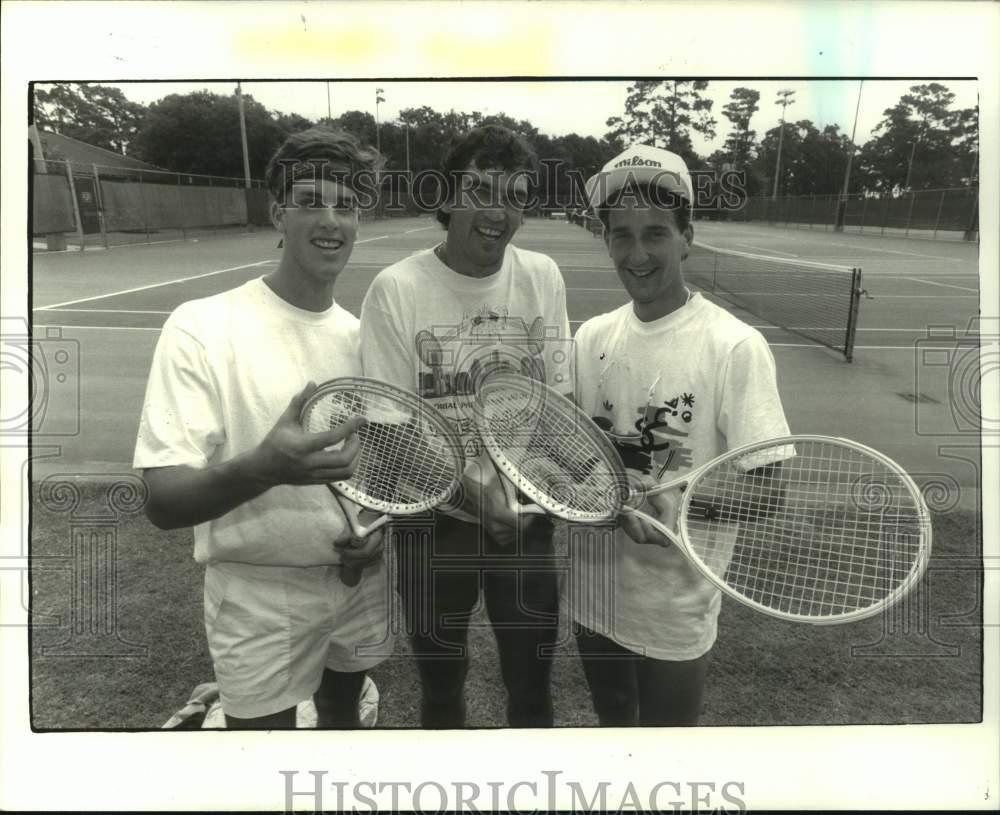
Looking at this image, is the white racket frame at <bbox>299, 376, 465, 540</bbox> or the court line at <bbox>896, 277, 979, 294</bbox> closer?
the white racket frame at <bbox>299, 376, 465, 540</bbox>

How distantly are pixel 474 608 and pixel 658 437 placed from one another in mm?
656

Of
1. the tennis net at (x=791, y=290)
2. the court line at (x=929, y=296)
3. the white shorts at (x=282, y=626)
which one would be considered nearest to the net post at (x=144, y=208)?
the white shorts at (x=282, y=626)

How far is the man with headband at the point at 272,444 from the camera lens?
1.53 m

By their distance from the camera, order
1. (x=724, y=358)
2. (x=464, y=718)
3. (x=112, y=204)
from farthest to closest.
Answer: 1. (x=464, y=718)
2. (x=112, y=204)
3. (x=724, y=358)

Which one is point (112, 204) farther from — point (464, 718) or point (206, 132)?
point (464, 718)

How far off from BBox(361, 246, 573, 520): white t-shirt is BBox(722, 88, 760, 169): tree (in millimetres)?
523

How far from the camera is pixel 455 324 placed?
5.26 feet

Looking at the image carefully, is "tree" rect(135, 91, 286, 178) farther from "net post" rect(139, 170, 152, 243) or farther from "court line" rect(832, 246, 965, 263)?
"court line" rect(832, 246, 965, 263)

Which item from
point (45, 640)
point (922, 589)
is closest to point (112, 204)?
point (45, 640)

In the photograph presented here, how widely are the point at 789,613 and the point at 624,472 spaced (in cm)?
52

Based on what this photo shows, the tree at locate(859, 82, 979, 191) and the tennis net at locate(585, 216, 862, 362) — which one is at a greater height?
the tree at locate(859, 82, 979, 191)

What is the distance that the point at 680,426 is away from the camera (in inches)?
62.9

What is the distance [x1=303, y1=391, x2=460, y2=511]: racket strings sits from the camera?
5.27 ft

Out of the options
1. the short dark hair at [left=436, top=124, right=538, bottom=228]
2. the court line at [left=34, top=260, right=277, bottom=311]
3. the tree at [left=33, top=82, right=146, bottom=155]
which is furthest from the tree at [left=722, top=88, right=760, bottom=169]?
the tree at [left=33, top=82, right=146, bottom=155]
